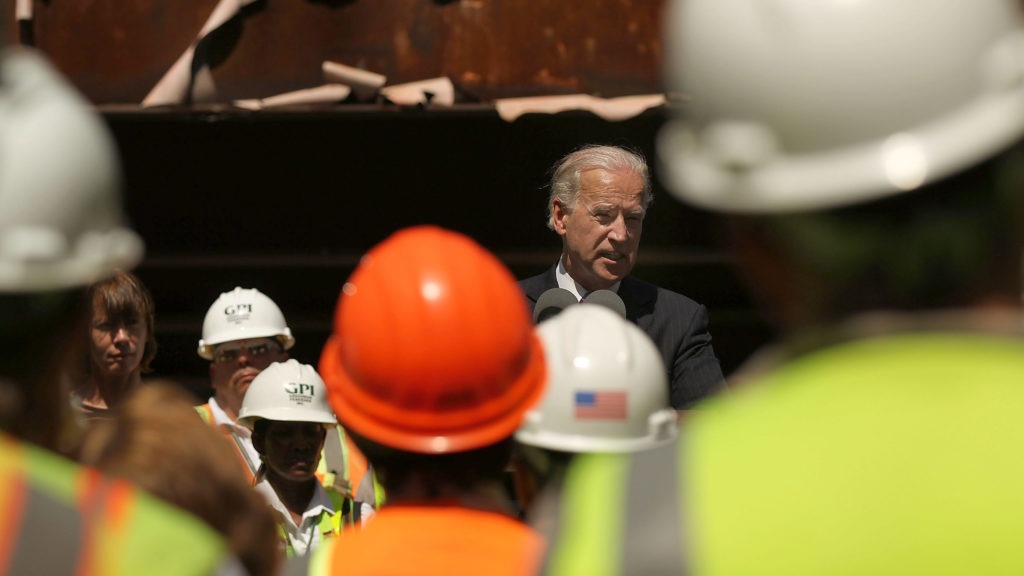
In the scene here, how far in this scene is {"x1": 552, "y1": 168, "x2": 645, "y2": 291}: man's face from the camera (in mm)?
6039

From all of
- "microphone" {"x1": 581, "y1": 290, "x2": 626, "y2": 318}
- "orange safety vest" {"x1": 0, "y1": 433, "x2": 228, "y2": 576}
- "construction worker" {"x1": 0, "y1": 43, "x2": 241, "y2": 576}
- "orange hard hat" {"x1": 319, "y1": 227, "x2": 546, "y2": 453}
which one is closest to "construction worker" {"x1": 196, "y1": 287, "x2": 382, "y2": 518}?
"microphone" {"x1": 581, "y1": 290, "x2": 626, "y2": 318}

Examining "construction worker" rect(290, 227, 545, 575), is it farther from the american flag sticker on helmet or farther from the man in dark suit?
the man in dark suit

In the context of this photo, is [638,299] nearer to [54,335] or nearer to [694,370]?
[694,370]

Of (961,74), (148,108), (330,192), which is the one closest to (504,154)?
(330,192)

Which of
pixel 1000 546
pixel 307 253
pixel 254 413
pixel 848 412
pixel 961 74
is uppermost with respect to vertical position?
pixel 307 253

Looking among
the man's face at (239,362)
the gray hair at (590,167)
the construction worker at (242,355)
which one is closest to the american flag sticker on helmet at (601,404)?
the gray hair at (590,167)

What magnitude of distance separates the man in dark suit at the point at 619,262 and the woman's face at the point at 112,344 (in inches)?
73.2

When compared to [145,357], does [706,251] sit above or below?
above

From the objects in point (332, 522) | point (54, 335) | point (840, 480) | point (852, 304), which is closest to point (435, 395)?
point (54, 335)

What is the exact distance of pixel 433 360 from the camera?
277cm

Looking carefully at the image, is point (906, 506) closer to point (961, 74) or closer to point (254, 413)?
point (961, 74)

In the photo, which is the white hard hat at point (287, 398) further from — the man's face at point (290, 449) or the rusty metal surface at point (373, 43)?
the rusty metal surface at point (373, 43)

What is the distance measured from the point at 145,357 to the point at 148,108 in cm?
154

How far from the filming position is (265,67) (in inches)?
313
